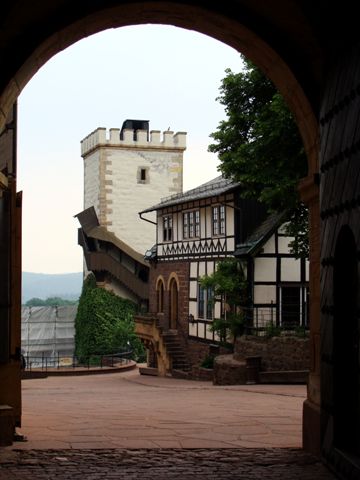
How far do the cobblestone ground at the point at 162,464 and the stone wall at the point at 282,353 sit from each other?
15482 mm

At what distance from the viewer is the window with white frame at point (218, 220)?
3291cm

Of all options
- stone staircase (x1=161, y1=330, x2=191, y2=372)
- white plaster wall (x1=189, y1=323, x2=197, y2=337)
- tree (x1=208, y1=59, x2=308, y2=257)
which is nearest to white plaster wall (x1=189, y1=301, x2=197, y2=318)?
white plaster wall (x1=189, y1=323, x2=197, y2=337)

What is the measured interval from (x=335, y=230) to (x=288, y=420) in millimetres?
4808

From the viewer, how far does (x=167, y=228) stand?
39.2 metres

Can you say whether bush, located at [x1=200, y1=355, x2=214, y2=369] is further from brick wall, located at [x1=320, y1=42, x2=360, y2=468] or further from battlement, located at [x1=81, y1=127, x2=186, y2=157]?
battlement, located at [x1=81, y1=127, x2=186, y2=157]

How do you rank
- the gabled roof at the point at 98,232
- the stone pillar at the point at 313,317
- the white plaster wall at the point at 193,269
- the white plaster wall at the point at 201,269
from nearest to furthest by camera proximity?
the stone pillar at the point at 313,317, the white plaster wall at the point at 201,269, the white plaster wall at the point at 193,269, the gabled roof at the point at 98,232

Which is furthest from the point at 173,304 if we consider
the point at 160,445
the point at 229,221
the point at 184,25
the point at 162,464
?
the point at 162,464

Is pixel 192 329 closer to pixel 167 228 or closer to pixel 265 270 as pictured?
pixel 167 228

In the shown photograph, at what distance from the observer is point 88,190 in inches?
2238

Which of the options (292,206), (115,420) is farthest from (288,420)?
(292,206)

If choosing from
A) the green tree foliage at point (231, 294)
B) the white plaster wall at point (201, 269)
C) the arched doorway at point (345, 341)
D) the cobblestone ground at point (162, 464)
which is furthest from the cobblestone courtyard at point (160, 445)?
the white plaster wall at point (201, 269)

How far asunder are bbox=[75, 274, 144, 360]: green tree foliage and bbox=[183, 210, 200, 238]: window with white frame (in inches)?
531

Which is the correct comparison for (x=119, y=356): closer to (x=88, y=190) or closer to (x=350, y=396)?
(x=88, y=190)

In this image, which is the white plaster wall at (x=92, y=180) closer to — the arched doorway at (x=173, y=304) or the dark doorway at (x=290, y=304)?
the arched doorway at (x=173, y=304)
